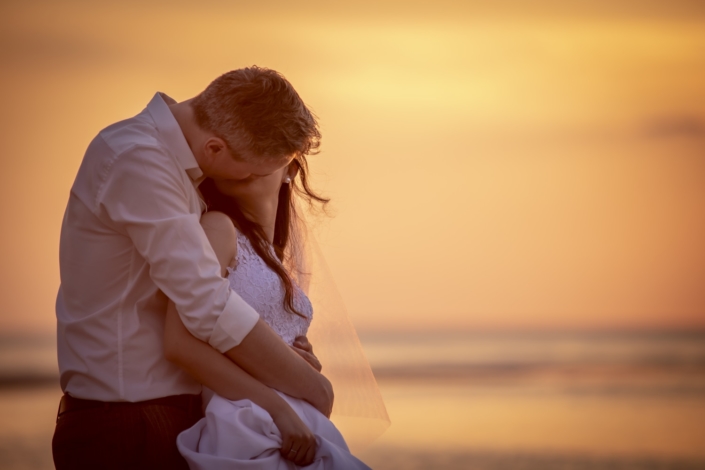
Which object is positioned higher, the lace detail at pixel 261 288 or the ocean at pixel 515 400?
the lace detail at pixel 261 288

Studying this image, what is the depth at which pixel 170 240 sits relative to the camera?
2.16 metres

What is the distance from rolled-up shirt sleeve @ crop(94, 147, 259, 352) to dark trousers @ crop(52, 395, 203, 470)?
282 mm

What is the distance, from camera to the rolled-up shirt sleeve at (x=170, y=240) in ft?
7.09

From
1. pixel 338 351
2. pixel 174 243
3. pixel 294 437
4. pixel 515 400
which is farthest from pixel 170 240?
pixel 515 400

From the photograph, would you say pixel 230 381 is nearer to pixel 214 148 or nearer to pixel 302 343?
pixel 302 343

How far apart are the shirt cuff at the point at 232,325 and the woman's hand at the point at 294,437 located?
28 cm

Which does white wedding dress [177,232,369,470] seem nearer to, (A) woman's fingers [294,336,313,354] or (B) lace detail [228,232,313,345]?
(B) lace detail [228,232,313,345]

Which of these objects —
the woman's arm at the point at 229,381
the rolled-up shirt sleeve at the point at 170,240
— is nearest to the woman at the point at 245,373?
the woman's arm at the point at 229,381

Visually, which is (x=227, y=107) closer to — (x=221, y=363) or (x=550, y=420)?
(x=221, y=363)

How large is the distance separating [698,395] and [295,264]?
10.3 m

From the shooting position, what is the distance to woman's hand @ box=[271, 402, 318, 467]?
2338 mm

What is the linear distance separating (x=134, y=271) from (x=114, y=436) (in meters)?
0.47

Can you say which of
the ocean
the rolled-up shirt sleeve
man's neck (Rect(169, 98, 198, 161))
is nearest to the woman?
the rolled-up shirt sleeve

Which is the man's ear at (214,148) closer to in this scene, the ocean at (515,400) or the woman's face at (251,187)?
the woman's face at (251,187)
